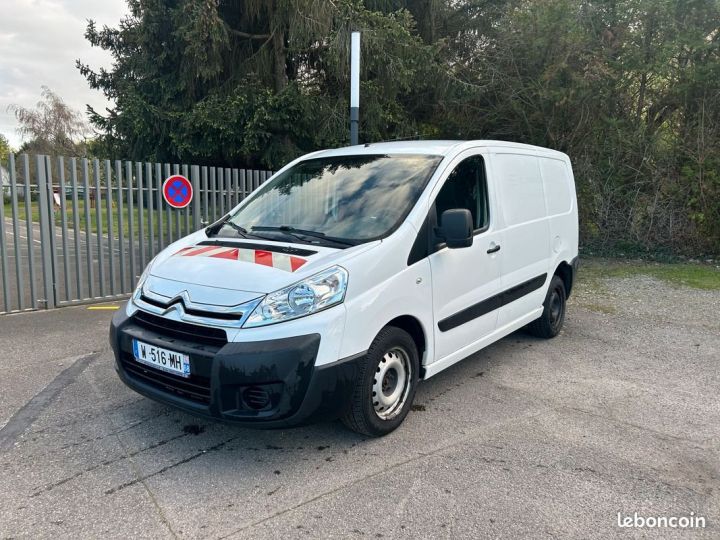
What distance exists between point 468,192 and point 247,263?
6.17 feet

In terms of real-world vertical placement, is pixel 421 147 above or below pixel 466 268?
above

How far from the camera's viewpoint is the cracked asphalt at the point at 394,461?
267 centimetres

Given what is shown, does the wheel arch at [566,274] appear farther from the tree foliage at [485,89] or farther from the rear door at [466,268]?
the tree foliage at [485,89]

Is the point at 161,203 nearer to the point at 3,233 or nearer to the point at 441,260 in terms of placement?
the point at 3,233

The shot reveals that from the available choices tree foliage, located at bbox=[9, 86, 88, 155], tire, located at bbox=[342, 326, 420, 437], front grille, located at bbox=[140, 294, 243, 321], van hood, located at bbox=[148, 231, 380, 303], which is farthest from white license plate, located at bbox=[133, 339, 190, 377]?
tree foliage, located at bbox=[9, 86, 88, 155]

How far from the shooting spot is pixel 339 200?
4047 mm

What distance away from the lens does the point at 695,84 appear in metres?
10.6

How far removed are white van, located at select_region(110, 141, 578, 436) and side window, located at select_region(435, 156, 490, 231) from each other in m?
0.01

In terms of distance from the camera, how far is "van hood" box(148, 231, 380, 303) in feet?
10.3

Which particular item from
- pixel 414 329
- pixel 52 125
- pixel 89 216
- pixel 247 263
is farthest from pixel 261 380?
pixel 52 125

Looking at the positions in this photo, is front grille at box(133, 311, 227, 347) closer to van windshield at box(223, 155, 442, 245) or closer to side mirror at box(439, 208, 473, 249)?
van windshield at box(223, 155, 442, 245)

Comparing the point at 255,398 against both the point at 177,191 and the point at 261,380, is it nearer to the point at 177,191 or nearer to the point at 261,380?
the point at 261,380

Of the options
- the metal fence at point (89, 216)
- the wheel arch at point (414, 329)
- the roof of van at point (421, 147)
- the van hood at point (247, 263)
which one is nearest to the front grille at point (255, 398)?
the van hood at point (247, 263)

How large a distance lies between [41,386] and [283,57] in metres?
9.66
